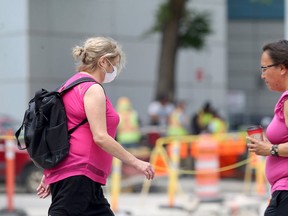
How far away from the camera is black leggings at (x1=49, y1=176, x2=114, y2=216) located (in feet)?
16.4

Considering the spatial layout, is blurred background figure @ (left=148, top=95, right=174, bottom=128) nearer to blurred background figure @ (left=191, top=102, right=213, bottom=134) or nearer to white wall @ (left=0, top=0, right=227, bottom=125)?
blurred background figure @ (left=191, top=102, right=213, bottom=134)

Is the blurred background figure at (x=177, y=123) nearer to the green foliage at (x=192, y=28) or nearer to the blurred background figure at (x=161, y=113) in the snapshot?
the blurred background figure at (x=161, y=113)

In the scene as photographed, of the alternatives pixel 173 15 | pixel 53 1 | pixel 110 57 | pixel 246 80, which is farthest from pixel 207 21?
pixel 110 57

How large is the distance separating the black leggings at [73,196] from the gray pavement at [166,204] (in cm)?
481

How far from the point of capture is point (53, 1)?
2367cm

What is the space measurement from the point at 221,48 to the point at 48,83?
7.41 metres

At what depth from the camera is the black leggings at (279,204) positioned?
5098 mm

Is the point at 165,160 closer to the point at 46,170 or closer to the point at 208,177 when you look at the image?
the point at 208,177

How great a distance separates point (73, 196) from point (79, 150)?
276 mm

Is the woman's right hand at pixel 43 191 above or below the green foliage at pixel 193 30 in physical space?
below

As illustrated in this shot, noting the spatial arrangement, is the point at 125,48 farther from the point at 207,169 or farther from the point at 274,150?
the point at 274,150

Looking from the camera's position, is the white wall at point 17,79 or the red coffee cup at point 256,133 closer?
the red coffee cup at point 256,133

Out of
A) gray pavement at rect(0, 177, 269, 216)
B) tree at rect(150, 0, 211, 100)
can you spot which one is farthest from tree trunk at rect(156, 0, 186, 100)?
gray pavement at rect(0, 177, 269, 216)

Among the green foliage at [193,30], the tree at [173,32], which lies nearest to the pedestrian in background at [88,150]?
the tree at [173,32]
